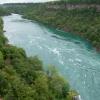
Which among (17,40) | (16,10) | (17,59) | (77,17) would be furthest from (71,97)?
(16,10)

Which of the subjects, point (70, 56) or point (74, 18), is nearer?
point (70, 56)

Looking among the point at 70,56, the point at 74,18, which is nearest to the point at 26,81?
the point at 70,56

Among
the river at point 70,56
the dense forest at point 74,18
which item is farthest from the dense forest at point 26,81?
the dense forest at point 74,18

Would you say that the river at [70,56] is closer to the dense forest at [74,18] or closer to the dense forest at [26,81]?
the dense forest at [74,18]

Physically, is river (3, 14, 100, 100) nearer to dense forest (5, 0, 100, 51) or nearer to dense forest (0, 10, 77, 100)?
dense forest (5, 0, 100, 51)

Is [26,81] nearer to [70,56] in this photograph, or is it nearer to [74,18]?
[70,56]

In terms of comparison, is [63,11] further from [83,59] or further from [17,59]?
[17,59]

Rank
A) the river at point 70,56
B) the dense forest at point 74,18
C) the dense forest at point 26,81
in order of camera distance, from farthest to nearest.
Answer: the dense forest at point 74,18 < the river at point 70,56 < the dense forest at point 26,81
